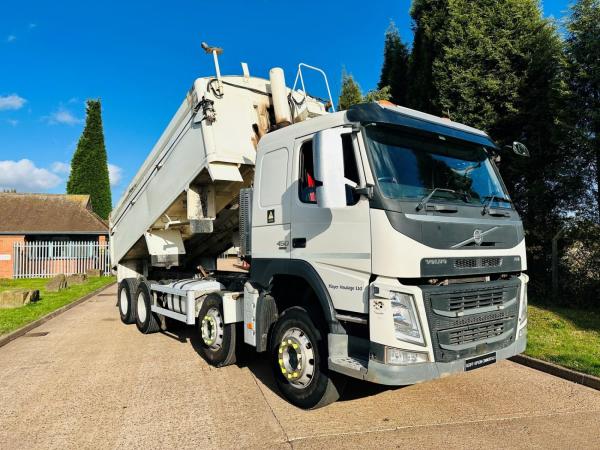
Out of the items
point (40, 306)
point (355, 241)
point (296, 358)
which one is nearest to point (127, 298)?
point (40, 306)

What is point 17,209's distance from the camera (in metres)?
26.0

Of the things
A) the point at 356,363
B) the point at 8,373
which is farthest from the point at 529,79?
the point at 8,373

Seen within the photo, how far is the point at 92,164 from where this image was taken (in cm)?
3738

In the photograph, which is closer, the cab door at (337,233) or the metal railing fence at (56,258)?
the cab door at (337,233)

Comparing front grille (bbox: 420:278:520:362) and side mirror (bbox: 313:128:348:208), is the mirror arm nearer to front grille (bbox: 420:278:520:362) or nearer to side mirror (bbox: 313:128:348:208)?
side mirror (bbox: 313:128:348:208)

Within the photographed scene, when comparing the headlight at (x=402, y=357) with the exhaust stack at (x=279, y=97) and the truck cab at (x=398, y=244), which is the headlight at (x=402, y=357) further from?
the exhaust stack at (x=279, y=97)

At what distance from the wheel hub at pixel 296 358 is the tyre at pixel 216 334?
1291 mm

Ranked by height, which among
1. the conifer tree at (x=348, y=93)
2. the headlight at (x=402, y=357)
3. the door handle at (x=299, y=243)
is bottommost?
the headlight at (x=402, y=357)

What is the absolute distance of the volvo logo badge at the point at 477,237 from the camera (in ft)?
13.4

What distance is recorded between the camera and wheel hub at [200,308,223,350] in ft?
19.5

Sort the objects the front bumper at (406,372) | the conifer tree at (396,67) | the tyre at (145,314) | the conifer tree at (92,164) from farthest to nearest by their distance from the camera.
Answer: the conifer tree at (92,164) < the conifer tree at (396,67) < the tyre at (145,314) < the front bumper at (406,372)

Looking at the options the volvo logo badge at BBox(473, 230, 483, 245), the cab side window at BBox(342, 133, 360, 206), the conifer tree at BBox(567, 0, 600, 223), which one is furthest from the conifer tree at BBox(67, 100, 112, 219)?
the volvo logo badge at BBox(473, 230, 483, 245)

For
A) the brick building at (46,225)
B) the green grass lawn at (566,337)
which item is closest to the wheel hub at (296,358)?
the green grass lawn at (566,337)

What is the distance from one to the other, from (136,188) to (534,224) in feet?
28.5
